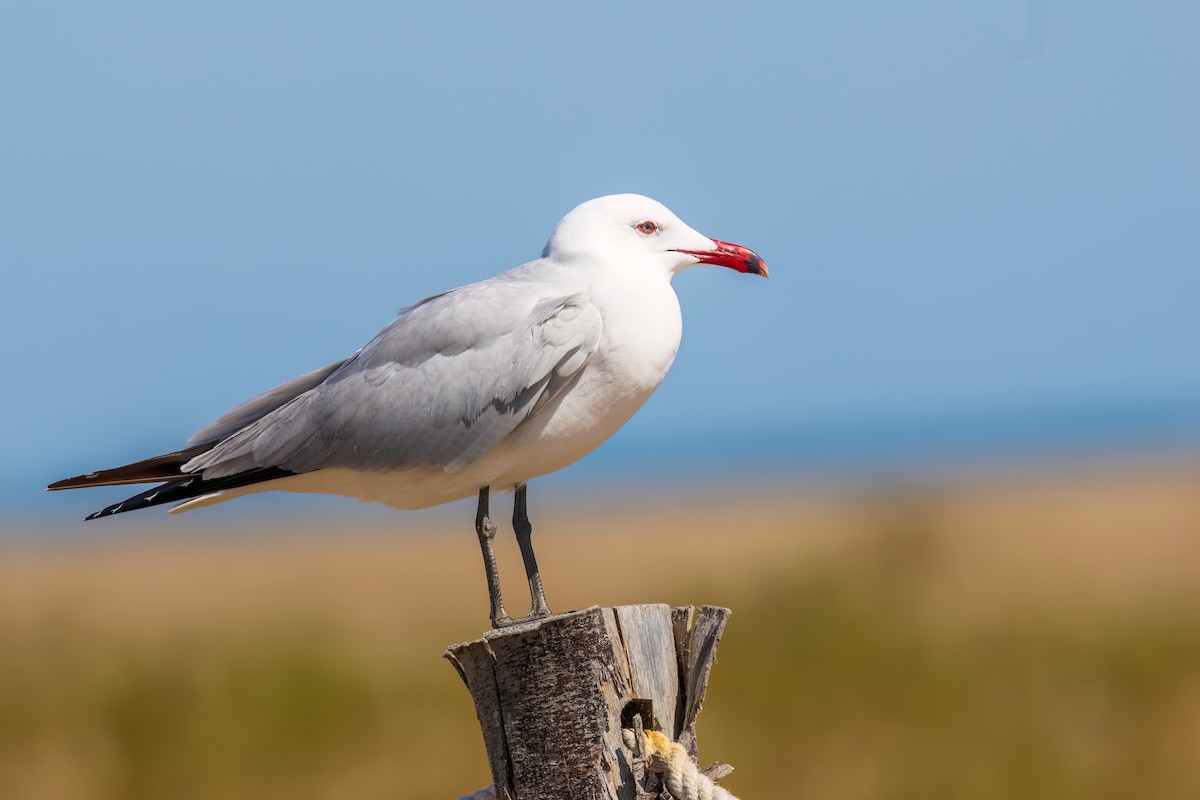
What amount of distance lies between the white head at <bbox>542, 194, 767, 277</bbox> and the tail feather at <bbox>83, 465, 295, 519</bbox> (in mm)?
1280

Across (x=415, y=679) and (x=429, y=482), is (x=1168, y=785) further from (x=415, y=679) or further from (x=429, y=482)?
(x=429, y=482)

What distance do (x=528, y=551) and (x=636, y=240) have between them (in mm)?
1163

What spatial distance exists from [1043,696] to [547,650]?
5.29 metres

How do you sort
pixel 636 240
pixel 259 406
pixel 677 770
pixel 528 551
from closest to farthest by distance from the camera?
pixel 677 770
pixel 528 551
pixel 636 240
pixel 259 406

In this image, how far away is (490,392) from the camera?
16.6ft

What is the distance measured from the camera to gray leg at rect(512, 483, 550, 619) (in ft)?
16.7

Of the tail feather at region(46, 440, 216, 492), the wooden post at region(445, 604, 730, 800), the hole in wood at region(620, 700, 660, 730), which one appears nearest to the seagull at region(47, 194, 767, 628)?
the tail feather at region(46, 440, 216, 492)

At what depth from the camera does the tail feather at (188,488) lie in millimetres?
5422

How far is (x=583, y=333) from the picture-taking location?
4.98 metres

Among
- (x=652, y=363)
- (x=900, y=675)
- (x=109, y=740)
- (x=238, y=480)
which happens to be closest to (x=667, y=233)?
(x=652, y=363)

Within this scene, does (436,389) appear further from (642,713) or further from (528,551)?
(642,713)

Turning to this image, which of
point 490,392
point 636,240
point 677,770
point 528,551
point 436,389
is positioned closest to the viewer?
point 677,770

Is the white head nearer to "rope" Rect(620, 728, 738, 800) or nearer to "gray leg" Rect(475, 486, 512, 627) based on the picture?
"gray leg" Rect(475, 486, 512, 627)

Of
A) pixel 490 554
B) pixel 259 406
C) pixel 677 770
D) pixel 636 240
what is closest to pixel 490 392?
pixel 490 554
